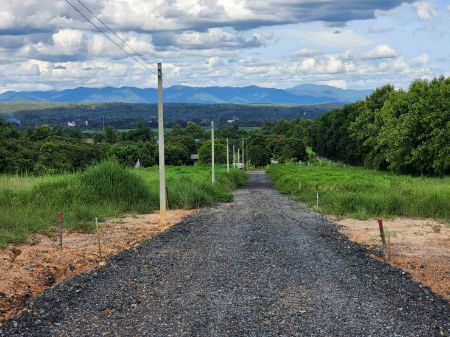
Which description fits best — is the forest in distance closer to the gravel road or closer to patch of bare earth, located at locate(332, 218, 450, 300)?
patch of bare earth, located at locate(332, 218, 450, 300)

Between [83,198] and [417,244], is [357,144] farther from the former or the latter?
[417,244]

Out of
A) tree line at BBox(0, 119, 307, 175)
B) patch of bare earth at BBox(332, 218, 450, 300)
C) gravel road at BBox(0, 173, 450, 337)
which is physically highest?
gravel road at BBox(0, 173, 450, 337)

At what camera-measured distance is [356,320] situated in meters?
8.16

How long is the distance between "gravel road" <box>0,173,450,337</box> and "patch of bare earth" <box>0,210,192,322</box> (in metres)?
0.51

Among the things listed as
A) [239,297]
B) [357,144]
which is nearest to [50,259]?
[239,297]

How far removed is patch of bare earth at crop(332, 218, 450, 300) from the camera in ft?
38.0

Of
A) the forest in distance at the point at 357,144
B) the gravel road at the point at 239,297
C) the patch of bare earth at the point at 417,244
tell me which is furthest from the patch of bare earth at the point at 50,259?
the forest in distance at the point at 357,144

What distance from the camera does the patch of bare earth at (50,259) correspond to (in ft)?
32.6

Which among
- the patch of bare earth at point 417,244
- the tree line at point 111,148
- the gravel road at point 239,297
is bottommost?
the tree line at point 111,148

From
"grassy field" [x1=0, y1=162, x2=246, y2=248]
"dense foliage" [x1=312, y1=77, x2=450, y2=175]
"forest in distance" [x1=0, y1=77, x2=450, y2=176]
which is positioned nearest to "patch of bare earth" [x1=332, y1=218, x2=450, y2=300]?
"grassy field" [x1=0, y1=162, x2=246, y2=248]

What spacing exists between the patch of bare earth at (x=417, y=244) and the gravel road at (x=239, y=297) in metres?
0.58

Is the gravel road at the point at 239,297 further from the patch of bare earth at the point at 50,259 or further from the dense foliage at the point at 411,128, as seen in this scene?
the dense foliage at the point at 411,128

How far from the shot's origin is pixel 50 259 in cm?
1289

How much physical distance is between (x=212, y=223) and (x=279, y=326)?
13.0 metres
